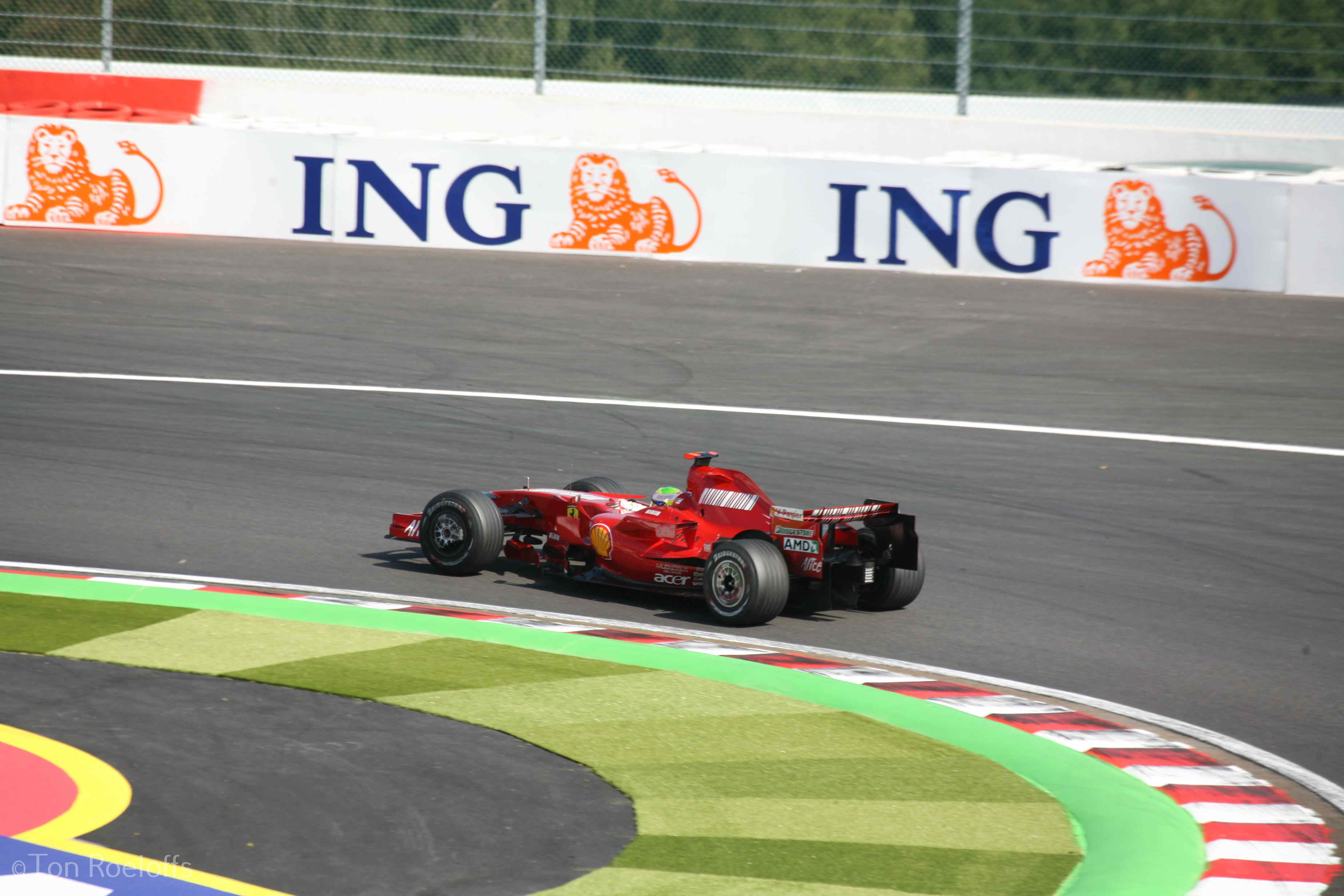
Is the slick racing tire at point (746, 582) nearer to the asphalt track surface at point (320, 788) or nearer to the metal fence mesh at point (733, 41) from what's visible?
the asphalt track surface at point (320, 788)

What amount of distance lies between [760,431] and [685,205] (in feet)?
22.2

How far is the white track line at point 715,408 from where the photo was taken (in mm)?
11500

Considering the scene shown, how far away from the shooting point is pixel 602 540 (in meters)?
7.77

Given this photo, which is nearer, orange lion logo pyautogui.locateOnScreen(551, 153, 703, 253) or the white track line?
the white track line

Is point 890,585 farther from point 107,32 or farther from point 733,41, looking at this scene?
point 107,32

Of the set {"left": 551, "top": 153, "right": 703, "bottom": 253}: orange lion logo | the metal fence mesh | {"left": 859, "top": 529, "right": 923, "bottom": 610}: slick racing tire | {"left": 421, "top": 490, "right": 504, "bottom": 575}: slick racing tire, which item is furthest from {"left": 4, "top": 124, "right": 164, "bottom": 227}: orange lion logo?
{"left": 859, "top": 529, "right": 923, "bottom": 610}: slick racing tire

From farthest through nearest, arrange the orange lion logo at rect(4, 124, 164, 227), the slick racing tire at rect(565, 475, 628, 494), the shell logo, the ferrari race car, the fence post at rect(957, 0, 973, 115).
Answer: the fence post at rect(957, 0, 973, 115) → the orange lion logo at rect(4, 124, 164, 227) → the slick racing tire at rect(565, 475, 628, 494) → the shell logo → the ferrari race car

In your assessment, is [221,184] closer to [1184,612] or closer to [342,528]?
[342,528]

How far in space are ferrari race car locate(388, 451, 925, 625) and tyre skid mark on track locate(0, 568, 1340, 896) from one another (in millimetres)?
409

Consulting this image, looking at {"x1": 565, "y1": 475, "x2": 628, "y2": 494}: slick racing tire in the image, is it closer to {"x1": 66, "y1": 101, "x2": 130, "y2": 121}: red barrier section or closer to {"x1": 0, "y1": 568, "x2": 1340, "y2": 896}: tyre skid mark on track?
{"x1": 0, "y1": 568, "x2": 1340, "y2": 896}: tyre skid mark on track

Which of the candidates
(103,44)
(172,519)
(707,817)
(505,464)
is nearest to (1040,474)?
(505,464)

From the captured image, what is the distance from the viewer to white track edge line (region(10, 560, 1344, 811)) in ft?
18.6

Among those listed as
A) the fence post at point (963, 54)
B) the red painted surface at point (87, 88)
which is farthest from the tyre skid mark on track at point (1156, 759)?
the red painted surface at point (87, 88)

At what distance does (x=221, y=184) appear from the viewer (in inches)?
709
